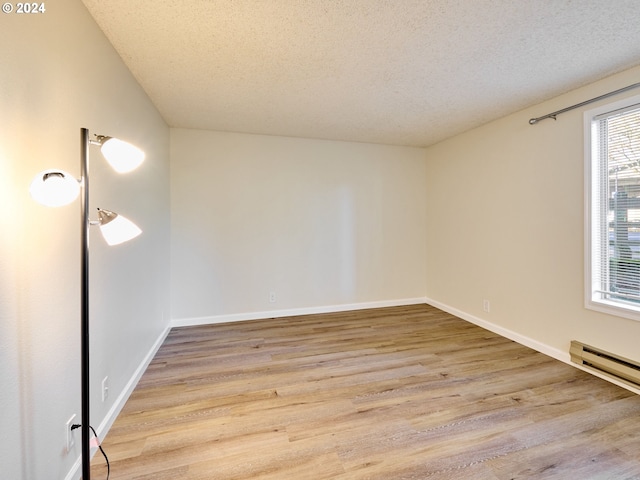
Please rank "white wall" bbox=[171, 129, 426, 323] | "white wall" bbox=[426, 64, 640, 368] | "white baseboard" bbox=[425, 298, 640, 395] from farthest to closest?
1. "white wall" bbox=[171, 129, 426, 323]
2. "white wall" bbox=[426, 64, 640, 368]
3. "white baseboard" bbox=[425, 298, 640, 395]

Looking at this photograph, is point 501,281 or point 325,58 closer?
point 325,58

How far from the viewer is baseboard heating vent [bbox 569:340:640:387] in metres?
2.08

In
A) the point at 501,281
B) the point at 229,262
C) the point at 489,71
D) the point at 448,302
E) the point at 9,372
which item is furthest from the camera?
the point at 448,302

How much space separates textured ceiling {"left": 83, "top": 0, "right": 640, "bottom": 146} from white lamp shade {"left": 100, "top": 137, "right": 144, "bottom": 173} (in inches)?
40.8

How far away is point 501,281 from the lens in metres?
3.21

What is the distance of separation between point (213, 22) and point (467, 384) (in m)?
3.11

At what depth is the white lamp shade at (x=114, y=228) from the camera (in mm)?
1014

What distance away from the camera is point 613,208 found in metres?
2.27

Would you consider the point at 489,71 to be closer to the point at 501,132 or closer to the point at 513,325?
the point at 501,132

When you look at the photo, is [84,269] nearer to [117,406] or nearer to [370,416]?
[117,406]

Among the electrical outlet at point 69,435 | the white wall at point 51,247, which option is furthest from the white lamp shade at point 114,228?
the electrical outlet at point 69,435

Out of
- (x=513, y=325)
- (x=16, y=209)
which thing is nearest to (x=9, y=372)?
(x=16, y=209)

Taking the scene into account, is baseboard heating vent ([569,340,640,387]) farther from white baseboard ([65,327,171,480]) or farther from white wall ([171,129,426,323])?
white baseboard ([65,327,171,480])

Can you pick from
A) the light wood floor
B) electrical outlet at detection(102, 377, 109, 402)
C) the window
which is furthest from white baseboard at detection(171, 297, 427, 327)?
the window
